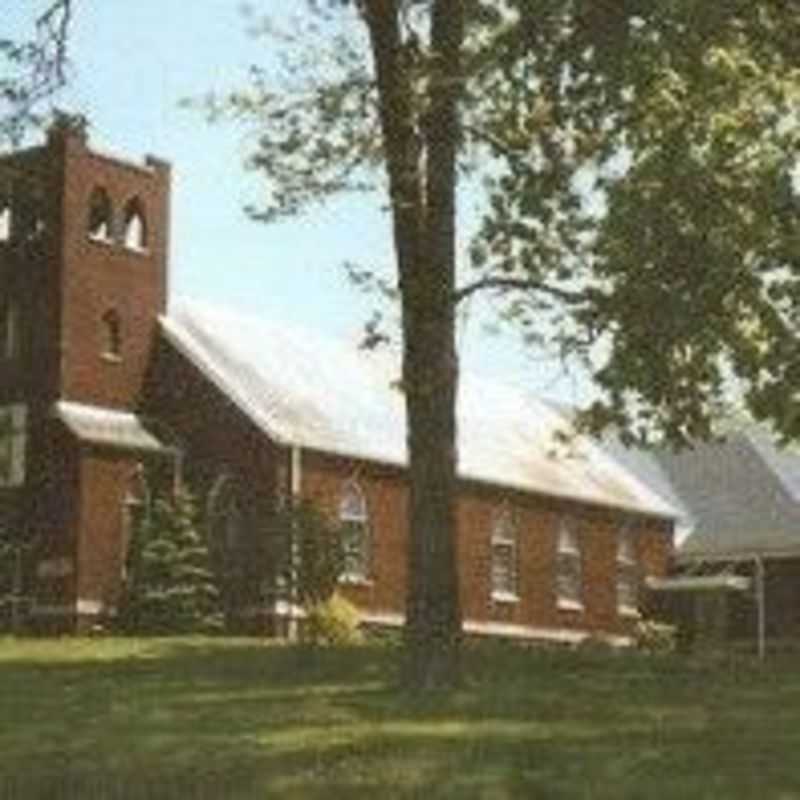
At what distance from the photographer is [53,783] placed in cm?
1933

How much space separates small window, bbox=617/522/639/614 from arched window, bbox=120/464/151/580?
1692cm

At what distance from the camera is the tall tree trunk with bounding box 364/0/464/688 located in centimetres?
2691

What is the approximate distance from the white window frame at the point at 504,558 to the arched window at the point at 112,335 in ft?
37.9

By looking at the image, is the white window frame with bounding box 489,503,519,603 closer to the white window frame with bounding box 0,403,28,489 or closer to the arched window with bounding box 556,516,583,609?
the arched window with bounding box 556,516,583,609

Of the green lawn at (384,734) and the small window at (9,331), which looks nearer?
the green lawn at (384,734)

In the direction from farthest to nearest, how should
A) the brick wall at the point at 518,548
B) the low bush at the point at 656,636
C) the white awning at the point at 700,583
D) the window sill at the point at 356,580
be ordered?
the white awning at the point at 700,583 → the low bush at the point at 656,636 → the brick wall at the point at 518,548 → the window sill at the point at 356,580

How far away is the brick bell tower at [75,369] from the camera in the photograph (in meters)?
50.2

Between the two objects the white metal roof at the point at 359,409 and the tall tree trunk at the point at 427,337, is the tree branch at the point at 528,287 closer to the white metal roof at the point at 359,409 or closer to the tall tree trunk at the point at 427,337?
the tall tree trunk at the point at 427,337

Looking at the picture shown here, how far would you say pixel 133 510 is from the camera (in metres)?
51.5

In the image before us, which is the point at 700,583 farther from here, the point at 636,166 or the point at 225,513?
the point at 636,166

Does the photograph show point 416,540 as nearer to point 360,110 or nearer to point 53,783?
point 360,110

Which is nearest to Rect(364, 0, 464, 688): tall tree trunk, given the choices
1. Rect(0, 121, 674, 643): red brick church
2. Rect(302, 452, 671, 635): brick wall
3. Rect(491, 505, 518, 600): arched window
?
Rect(0, 121, 674, 643): red brick church

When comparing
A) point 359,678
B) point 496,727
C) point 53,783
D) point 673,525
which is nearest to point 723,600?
point 673,525

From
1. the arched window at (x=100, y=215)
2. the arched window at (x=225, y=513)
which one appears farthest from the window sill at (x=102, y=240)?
the arched window at (x=225, y=513)
